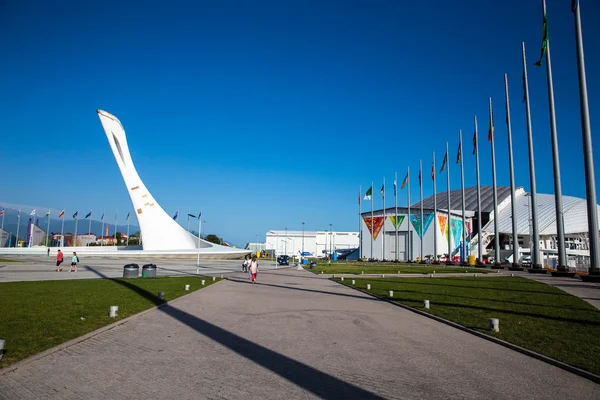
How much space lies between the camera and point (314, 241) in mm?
138875

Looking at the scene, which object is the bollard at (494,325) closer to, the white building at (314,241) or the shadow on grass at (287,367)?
the shadow on grass at (287,367)

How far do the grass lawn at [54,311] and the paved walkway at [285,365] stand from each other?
0.56 meters

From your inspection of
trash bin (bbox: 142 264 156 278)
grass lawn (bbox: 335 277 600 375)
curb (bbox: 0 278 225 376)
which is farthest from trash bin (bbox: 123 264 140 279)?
grass lawn (bbox: 335 277 600 375)

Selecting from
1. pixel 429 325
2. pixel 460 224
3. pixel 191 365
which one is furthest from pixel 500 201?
pixel 191 365

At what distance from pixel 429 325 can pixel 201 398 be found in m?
7.37

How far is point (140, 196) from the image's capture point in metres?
57.4

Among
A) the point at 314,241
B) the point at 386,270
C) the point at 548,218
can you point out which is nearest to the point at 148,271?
the point at 386,270

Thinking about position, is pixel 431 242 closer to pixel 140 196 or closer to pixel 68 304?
pixel 140 196

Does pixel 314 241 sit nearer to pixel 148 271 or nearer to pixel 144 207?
pixel 144 207

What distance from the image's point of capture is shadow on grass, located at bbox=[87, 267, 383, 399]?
5.26m

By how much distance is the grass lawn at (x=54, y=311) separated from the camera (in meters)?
7.45

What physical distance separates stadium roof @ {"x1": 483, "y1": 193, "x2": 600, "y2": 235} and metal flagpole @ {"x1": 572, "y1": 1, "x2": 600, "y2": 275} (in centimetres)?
5819

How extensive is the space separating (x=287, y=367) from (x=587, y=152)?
788 inches

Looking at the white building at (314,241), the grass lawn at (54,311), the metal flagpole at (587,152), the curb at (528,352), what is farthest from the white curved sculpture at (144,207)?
the white building at (314,241)
